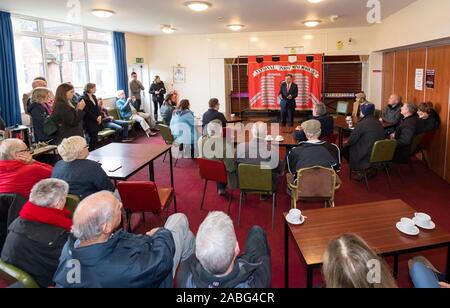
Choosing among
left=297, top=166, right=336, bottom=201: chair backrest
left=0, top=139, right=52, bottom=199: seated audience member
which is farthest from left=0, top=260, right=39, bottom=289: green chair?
left=297, top=166, right=336, bottom=201: chair backrest

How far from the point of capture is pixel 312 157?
3.53 m

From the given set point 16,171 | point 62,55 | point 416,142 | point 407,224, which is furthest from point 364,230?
point 62,55

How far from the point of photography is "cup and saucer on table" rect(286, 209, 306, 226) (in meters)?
2.32

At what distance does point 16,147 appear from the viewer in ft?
10.2

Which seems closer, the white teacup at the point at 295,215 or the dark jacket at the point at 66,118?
the white teacup at the point at 295,215

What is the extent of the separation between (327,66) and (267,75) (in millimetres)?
1660

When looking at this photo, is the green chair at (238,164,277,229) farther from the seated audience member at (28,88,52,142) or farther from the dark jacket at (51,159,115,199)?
the seated audience member at (28,88,52,142)

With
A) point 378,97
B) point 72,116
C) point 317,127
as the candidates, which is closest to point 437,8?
point 317,127

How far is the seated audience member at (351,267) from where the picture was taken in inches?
51.9

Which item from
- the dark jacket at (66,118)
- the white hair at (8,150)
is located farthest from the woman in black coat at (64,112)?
the white hair at (8,150)

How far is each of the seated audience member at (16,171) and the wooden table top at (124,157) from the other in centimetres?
71

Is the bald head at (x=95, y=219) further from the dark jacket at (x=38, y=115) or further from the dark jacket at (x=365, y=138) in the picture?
the dark jacket at (x=38, y=115)
